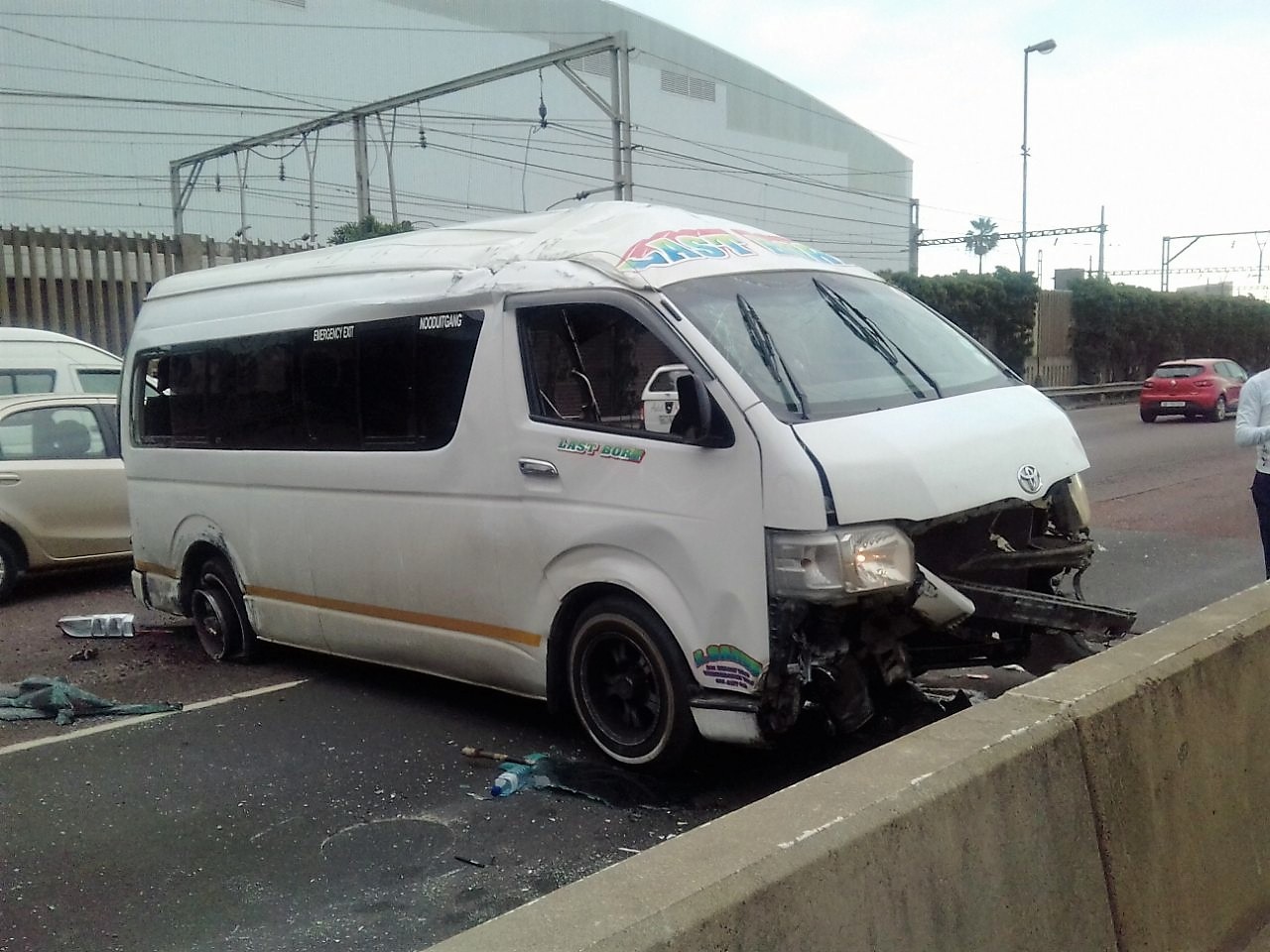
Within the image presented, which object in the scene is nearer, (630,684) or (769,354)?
(769,354)

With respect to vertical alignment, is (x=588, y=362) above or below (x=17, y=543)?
above

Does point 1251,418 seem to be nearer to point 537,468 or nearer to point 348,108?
point 537,468

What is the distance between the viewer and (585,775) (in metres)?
5.04

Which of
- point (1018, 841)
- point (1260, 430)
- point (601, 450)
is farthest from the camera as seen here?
point (1260, 430)

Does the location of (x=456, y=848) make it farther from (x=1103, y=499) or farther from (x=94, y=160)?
(x=94, y=160)

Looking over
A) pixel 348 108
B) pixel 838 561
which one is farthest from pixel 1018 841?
pixel 348 108

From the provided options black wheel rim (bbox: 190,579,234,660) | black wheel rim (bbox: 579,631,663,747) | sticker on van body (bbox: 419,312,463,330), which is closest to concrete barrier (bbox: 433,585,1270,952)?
black wheel rim (bbox: 579,631,663,747)

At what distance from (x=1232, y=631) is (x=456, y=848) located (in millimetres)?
2737

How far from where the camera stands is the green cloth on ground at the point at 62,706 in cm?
632

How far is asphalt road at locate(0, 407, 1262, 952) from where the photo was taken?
392 centimetres

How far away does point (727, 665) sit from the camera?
4496 mm

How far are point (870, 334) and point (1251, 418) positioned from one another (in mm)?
3420

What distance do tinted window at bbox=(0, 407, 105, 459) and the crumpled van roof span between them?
181 inches

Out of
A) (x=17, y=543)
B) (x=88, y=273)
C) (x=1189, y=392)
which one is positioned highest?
(x=88, y=273)
